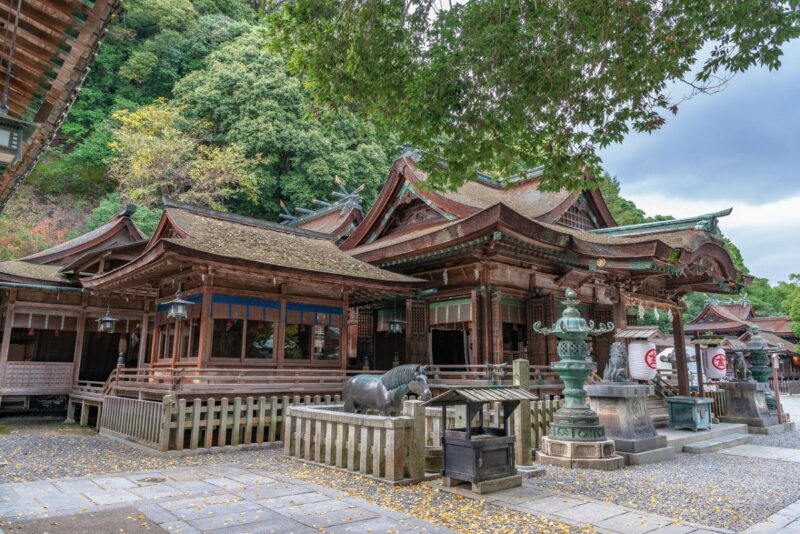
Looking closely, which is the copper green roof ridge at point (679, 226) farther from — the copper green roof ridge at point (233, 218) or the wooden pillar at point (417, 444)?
the wooden pillar at point (417, 444)

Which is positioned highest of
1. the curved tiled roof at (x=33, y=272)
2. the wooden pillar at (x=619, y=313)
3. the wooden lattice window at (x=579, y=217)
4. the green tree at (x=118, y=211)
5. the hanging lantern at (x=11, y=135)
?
the green tree at (x=118, y=211)

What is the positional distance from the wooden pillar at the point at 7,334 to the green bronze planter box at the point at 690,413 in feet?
59.2

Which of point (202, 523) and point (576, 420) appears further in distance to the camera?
point (576, 420)

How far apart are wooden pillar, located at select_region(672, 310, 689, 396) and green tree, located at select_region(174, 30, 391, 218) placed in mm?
20665

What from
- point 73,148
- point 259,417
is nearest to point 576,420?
point 259,417

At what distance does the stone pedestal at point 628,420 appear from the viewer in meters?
8.82

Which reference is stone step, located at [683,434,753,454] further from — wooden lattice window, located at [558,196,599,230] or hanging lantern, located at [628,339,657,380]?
wooden lattice window, located at [558,196,599,230]

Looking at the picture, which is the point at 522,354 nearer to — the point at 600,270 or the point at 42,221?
the point at 600,270

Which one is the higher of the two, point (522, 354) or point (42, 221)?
point (42, 221)

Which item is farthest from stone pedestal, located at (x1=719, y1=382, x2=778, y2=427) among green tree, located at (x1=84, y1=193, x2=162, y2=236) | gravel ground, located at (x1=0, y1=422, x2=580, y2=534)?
green tree, located at (x1=84, y1=193, x2=162, y2=236)

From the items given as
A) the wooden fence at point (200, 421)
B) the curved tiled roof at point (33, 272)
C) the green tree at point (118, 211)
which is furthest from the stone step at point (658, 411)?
the green tree at point (118, 211)

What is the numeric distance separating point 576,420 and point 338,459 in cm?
399

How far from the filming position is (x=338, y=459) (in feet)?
24.1

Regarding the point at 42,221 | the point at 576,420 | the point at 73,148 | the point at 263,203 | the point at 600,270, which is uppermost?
the point at 73,148
